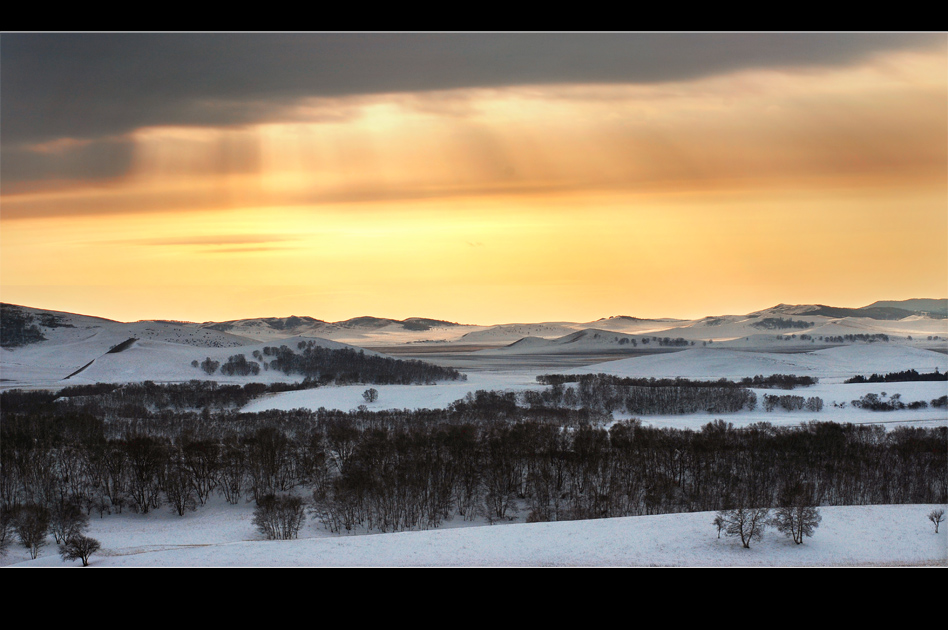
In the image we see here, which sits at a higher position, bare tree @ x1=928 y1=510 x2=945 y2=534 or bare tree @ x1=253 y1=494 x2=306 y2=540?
bare tree @ x1=928 y1=510 x2=945 y2=534

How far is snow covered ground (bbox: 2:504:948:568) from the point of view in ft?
91.2

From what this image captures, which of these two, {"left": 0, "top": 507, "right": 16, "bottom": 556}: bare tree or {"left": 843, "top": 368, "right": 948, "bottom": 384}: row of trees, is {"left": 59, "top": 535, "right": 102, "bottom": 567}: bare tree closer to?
{"left": 0, "top": 507, "right": 16, "bottom": 556}: bare tree

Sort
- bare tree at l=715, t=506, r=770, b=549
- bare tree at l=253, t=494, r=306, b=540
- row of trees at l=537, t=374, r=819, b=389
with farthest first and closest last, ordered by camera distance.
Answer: row of trees at l=537, t=374, r=819, b=389 → bare tree at l=253, t=494, r=306, b=540 → bare tree at l=715, t=506, r=770, b=549

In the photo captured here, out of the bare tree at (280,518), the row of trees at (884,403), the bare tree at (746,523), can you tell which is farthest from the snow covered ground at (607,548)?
the row of trees at (884,403)

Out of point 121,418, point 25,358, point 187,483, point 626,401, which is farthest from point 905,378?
point 25,358

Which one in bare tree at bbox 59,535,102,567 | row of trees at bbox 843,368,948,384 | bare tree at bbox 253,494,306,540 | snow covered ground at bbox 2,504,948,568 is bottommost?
bare tree at bbox 253,494,306,540

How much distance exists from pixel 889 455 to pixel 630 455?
62.6ft

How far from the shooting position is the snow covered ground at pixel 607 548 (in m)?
27.8

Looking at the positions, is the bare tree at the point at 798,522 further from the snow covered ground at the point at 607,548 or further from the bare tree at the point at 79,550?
the bare tree at the point at 79,550

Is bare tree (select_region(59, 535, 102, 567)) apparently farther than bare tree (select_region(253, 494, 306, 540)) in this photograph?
No

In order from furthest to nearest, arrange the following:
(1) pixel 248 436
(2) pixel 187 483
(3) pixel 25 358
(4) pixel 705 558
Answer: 1. (3) pixel 25 358
2. (1) pixel 248 436
3. (2) pixel 187 483
4. (4) pixel 705 558

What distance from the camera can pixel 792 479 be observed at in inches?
1965

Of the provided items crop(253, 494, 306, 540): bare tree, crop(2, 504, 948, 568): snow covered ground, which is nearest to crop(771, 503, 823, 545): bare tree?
crop(2, 504, 948, 568): snow covered ground
